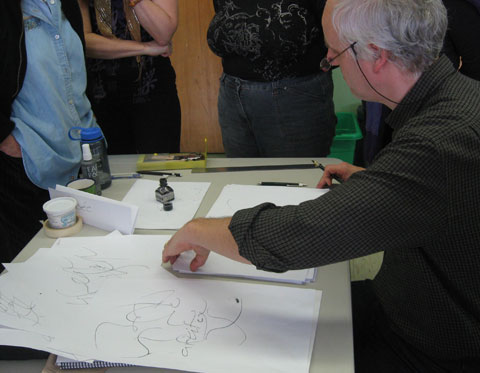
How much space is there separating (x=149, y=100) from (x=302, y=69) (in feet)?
2.13

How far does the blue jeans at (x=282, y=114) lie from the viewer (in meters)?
1.62

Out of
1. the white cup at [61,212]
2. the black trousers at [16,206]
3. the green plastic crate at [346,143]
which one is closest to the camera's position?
the white cup at [61,212]

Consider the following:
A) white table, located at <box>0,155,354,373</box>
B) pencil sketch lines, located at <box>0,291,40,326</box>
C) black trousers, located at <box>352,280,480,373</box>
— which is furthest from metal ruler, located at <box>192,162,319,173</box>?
pencil sketch lines, located at <box>0,291,40,326</box>

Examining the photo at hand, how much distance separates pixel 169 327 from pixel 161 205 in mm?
532

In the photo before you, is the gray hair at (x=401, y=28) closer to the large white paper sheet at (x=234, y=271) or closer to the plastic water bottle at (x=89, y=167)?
the large white paper sheet at (x=234, y=271)

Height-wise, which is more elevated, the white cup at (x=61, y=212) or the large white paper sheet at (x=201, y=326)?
the white cup at (x=61, y=212)

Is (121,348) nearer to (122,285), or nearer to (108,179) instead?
(122,285)

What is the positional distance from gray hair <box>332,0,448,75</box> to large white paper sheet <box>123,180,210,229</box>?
0.63m

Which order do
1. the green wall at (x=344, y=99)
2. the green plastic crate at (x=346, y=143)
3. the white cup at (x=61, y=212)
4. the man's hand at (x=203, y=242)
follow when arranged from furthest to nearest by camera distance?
the green wall at (x=344, y=99) → the green plastic crate at (x=346, y=143) → the white cup at (x=61, y=212) → the man's hand at (x=203, y=242)

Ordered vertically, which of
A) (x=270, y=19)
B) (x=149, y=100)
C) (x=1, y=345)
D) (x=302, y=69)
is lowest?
(x=1, y=345)

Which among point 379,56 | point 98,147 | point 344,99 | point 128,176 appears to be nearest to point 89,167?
point 98,147

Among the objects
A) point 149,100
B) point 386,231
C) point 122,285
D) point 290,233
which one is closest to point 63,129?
point 149,100

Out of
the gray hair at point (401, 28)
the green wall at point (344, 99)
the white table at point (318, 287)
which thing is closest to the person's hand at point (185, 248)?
the white table at point (318, 287)

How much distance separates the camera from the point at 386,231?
2.32 feet
